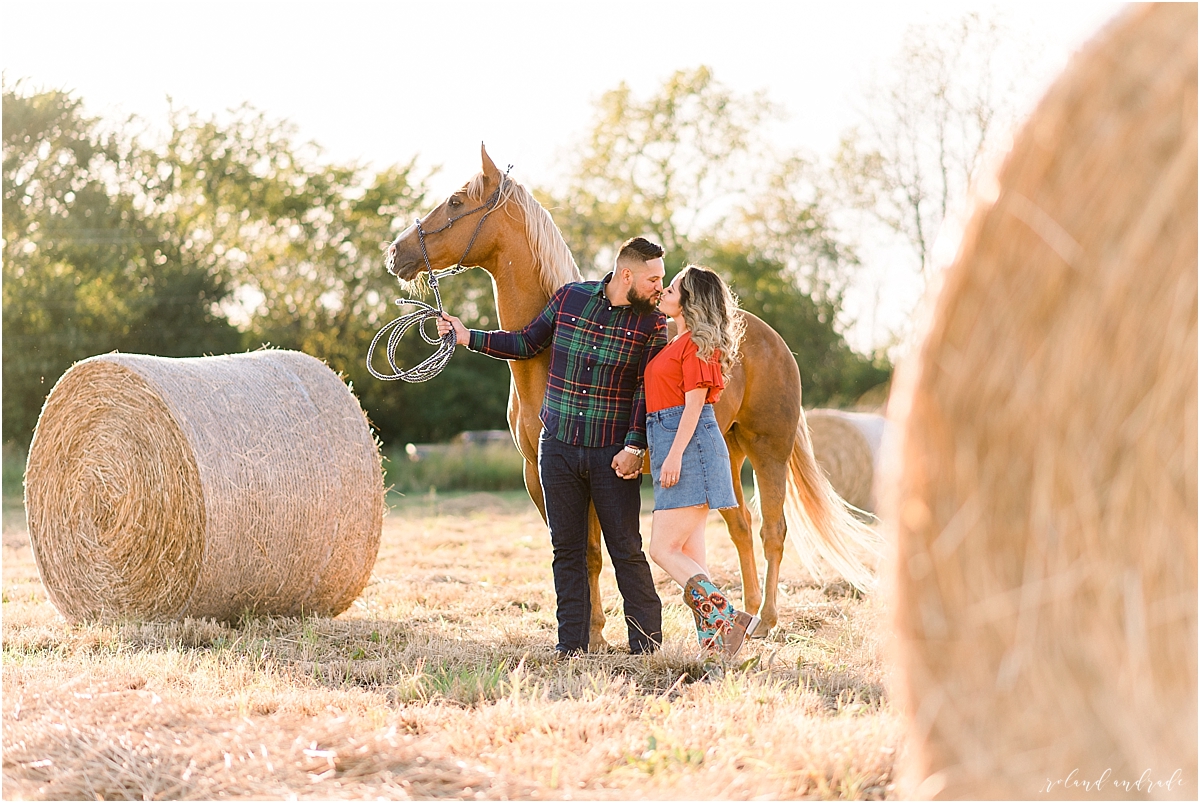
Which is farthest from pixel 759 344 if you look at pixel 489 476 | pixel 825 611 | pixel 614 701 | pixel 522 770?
pixel 489 476

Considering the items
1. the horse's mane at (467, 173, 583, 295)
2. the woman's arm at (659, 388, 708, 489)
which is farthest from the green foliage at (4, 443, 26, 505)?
the woman's arm at (659, 388, 708, 489)

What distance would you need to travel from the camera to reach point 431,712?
3266mm

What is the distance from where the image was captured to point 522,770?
2.68 m

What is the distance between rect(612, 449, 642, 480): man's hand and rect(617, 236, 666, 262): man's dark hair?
0.84m

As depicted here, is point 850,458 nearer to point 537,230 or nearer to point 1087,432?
point 537,230

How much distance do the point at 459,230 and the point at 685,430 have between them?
1594 millimetres

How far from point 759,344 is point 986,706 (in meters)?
3.55

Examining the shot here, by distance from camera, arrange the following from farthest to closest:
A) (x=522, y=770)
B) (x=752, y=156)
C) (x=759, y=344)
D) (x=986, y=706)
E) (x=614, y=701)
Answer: (x=752, y=156)
(x=759, y=344)
(x=614, y=701)
(x=522, y=770)
(x=986, y=706)

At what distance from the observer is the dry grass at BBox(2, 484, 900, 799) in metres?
2.61

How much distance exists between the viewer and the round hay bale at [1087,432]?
184cm

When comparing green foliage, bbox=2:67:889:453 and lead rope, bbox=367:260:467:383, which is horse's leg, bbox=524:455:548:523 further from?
green foliage, bbox=2:67:889:453

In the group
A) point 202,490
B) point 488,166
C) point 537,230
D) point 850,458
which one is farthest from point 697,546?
point 850,458

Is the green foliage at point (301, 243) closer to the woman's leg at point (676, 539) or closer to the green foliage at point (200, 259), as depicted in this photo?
the green foliage at point (200, 259)

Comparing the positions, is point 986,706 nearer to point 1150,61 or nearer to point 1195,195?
point 1195,195
